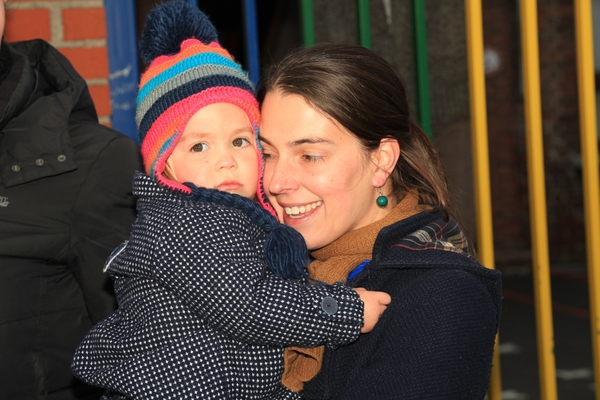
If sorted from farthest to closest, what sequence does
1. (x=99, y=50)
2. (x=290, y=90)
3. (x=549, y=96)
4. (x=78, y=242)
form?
(x=549, y=96)
(x=99, y=50)
(x=78, y=242)
(x=290, y=90)

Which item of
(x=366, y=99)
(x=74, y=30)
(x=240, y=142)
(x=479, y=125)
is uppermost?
(x=74, y=30)

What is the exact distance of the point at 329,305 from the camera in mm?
1890

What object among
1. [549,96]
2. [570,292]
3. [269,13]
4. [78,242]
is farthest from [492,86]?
[78,242]

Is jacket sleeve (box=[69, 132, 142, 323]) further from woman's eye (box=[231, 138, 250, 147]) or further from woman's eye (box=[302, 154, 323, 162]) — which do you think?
woman's eye (box=[302, 154, 323, 162])

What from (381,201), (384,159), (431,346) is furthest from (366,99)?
(431,346)

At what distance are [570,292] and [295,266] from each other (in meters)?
8.29

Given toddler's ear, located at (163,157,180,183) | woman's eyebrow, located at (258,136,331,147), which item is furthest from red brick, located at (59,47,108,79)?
woman's eyebrow, located at (258,136,331,147)

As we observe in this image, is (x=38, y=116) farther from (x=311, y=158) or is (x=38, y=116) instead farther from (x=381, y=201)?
(x=381, y=201)

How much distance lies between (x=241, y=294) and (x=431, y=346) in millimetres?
460

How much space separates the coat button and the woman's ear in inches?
17.1

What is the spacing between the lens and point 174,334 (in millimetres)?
1942

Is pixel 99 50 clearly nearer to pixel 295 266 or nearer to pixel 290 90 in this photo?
pixel 290 90

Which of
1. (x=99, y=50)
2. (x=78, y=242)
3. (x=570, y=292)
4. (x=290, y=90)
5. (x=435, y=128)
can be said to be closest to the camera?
(x=290, y=90)

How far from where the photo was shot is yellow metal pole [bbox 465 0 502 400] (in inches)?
119
